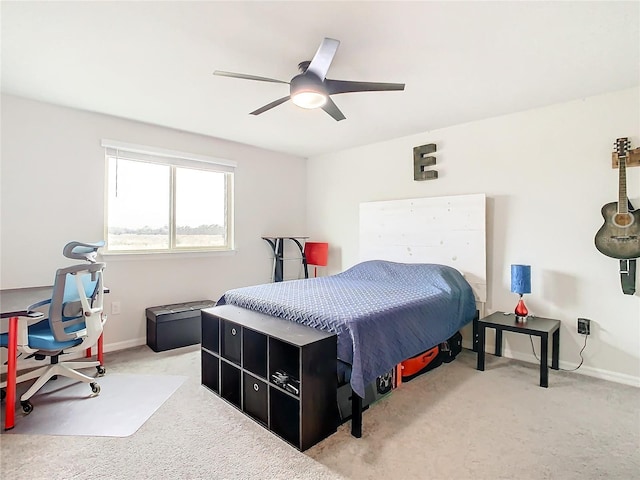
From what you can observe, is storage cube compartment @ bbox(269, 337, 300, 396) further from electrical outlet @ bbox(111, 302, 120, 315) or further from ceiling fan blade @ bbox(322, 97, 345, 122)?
electrical outlet @ bbox(111, 302, 120, 315)

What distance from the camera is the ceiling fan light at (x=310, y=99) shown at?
207 centimetres

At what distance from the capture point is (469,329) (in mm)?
3449

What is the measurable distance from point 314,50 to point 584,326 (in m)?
3.00

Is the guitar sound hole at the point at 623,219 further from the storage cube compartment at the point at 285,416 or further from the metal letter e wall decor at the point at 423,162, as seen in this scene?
the storage cube compartment at the point at 285,416

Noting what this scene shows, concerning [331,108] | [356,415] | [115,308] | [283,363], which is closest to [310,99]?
[331,108]

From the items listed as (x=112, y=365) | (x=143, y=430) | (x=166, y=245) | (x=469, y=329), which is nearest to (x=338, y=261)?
(x=469, y=329)

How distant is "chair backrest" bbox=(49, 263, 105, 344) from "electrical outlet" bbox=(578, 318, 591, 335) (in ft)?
12.4

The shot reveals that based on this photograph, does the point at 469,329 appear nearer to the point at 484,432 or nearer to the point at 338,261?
the point at 484,432

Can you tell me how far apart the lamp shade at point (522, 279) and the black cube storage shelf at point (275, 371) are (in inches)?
73.9

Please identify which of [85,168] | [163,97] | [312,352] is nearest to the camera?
[312,352]

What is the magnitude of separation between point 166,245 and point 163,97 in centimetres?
163

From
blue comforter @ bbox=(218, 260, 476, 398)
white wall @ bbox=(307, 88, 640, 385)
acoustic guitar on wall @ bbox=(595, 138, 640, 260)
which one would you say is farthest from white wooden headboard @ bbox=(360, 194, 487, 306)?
acoustic guitar on wall @ bbox=(595, 138, 640, 260)

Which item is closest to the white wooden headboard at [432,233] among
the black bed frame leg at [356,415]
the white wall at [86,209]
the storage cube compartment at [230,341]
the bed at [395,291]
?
the bed at [395,291]

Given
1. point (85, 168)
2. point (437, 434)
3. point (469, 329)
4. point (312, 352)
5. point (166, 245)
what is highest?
point (85, 168)
